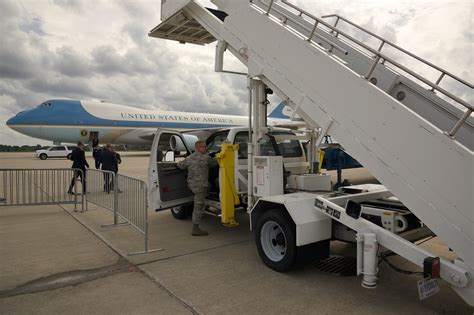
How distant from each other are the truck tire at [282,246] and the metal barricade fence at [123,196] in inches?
73.9

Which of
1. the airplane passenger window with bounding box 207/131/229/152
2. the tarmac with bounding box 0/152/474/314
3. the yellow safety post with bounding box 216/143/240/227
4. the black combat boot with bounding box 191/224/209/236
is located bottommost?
the tarmac with bounding box 0/152/474/314

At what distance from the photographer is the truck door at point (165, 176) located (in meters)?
6.33

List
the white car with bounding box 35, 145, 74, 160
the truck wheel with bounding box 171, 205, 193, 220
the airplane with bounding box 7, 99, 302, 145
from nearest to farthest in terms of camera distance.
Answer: the truck wheel with bounding box 171, 205, 193, 220
the airplane with bounding box 7, 99, 302, 145
the white car with bounding box 35, 145, 74, 160

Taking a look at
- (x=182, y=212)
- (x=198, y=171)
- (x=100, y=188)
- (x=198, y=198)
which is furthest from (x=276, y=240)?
(x=100, y=188)

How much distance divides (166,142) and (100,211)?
122 inches

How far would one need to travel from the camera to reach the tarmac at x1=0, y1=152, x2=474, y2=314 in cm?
345

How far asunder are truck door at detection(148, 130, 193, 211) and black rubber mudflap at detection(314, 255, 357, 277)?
308 centimetres

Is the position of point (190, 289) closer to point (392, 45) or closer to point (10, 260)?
point (10, 260)

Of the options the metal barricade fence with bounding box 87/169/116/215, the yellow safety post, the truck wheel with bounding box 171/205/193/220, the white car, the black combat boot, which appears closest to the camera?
the yellow safety post

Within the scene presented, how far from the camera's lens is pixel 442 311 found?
3.31m

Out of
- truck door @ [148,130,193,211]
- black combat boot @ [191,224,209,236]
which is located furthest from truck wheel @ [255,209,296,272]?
truck door @ [148,130,193,211]

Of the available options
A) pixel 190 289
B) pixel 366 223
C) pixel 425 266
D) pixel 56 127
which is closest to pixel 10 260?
pixel 190 289

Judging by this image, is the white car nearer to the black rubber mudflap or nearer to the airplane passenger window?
the airplane passenger window

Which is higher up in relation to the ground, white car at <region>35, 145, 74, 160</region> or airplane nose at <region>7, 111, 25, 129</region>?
airplane nose at <region>7, 111, 25, 129</region>
